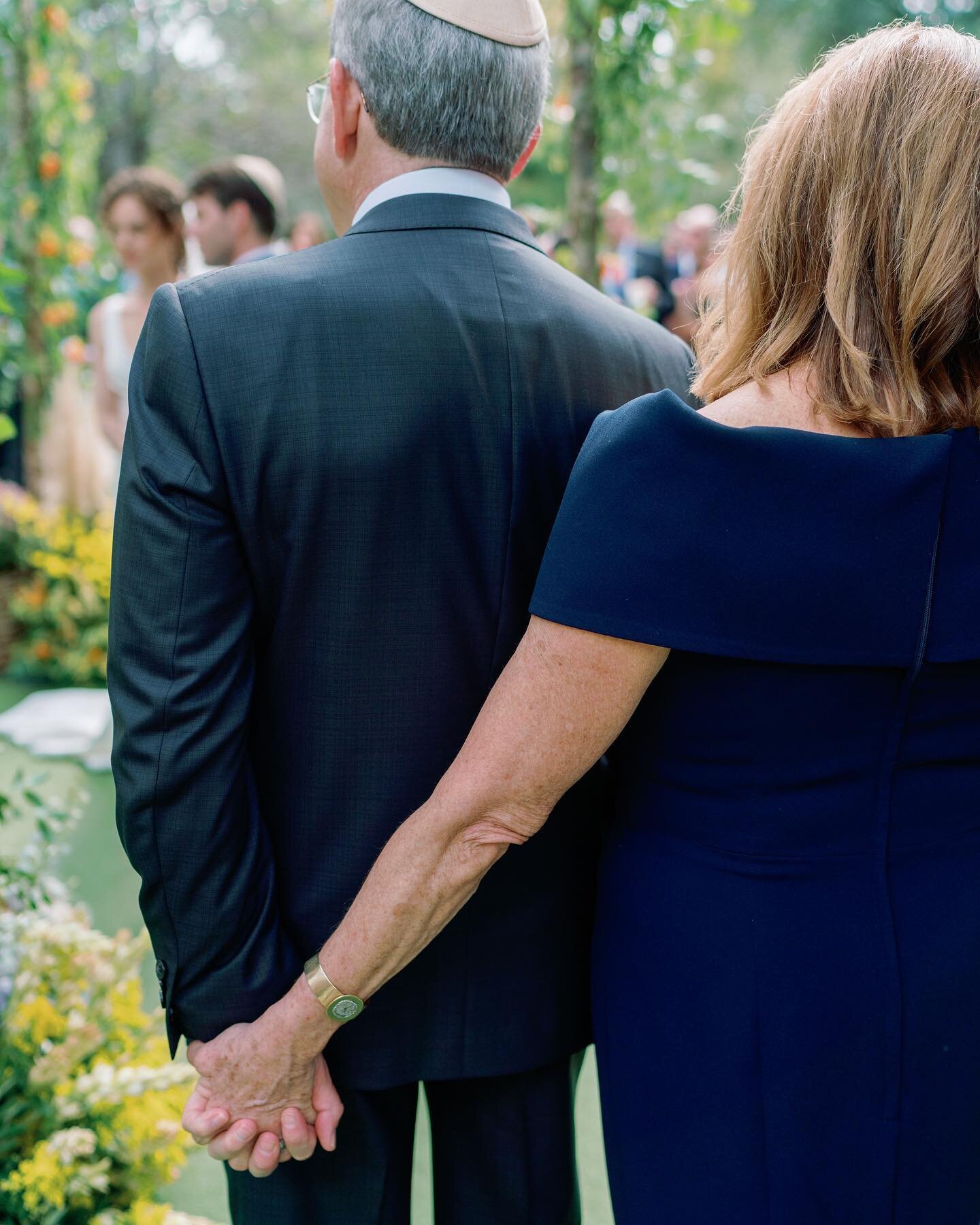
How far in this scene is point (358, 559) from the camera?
1284mm

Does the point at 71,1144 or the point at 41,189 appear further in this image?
the point at 41,189

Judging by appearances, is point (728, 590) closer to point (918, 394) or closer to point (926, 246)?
point (918, 394)

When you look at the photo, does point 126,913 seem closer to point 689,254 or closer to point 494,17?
point 494,17

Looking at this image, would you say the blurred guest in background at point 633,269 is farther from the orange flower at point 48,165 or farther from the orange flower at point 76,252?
the orange flower at point 48,165

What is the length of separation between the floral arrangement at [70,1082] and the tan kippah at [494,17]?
1438 mm

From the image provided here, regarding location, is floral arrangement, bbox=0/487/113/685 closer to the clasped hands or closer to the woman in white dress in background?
the woman in white dress in background

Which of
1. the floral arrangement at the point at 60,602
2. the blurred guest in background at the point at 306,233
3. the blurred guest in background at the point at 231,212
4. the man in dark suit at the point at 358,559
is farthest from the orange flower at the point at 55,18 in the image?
the man in dark suit at the point at 358,559

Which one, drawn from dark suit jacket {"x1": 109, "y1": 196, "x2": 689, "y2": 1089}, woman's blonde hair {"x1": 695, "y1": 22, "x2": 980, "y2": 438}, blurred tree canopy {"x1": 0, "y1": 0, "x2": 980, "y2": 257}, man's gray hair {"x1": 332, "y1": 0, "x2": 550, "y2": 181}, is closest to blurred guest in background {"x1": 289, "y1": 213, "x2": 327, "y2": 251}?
blurred tree canopy {"x1": 0, "y1": 0, "x2": 980, "y2": 257}

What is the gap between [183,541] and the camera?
1226 millimetres

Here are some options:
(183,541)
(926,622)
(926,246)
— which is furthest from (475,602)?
(926,246)

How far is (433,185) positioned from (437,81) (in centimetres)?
12

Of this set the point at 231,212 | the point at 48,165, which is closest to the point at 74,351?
the point at 48,165

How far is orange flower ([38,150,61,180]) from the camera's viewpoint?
5746 millimetres

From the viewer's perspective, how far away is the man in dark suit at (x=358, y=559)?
4.07 feet
